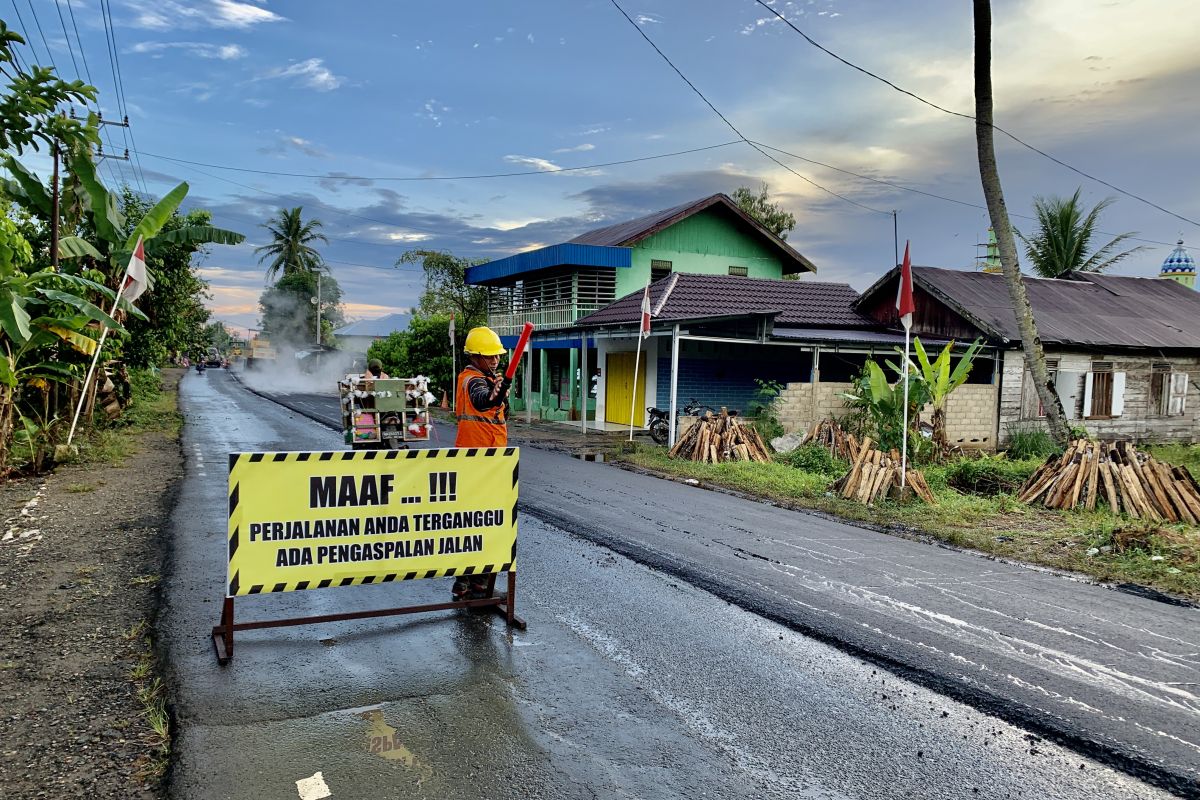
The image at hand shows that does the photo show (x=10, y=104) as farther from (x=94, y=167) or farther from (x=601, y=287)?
(x=601, y=287)

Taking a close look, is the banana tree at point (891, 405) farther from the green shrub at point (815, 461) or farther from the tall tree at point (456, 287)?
the tall tree at point (456, 287)

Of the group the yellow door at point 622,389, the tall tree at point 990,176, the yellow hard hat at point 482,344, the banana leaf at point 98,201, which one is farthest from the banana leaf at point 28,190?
the tall tree at point 990,176

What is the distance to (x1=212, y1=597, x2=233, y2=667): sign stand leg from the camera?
4.79 meters

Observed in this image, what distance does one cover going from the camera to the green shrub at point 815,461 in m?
14.2

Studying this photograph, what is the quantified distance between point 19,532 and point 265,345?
65698 millimetres

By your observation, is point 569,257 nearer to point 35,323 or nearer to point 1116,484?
point 35,323

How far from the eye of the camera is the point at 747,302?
926 inches

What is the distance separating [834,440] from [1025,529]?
600 cm

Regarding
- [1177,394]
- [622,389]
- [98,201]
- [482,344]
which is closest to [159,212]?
[98,201]

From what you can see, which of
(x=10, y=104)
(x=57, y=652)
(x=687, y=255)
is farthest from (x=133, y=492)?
(x=687, y=255)

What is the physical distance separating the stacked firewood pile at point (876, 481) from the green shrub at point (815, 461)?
2.20 metres

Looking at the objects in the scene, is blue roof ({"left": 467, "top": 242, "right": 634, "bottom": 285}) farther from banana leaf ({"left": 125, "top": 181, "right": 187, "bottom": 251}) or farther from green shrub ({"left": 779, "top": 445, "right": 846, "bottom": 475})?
banana leaf ({"left": 125, "top": 181, "right": 187, "bottom": 251})

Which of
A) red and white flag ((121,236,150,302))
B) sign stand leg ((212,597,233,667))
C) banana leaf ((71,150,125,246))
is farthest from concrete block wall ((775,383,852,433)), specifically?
sign stand leg ((212,597,233,667))

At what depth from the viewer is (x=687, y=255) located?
30.6 m
